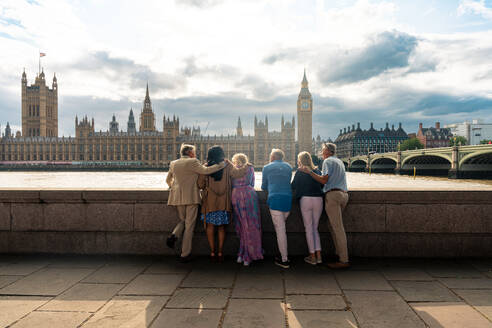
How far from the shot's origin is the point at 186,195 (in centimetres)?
459

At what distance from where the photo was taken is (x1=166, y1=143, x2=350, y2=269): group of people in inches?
174

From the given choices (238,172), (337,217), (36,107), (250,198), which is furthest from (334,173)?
(36,107)

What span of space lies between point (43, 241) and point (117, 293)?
2.30m

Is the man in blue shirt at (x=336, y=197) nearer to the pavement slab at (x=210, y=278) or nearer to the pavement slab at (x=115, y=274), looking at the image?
the pavement slab at (x=210, y=278)

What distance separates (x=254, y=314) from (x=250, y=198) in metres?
1.74

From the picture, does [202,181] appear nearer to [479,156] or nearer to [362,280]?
[362,280]

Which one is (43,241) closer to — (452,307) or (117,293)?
(117,293)

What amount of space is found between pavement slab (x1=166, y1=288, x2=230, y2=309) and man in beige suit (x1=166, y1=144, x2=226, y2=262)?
3.37 feet

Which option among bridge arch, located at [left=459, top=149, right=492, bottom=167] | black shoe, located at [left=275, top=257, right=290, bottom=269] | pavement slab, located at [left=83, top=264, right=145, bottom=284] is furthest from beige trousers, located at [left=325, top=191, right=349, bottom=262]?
bridge arch, located at [left=459, top=149, right=492, bottom=167]

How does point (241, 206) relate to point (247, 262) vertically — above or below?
above

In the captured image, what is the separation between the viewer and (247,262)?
4.45m

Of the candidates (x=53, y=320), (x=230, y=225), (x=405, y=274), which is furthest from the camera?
(x=230, y=225)

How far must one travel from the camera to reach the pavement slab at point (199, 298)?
325 cm

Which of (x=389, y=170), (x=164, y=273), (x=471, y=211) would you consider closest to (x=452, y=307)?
(x=471, y=211)
